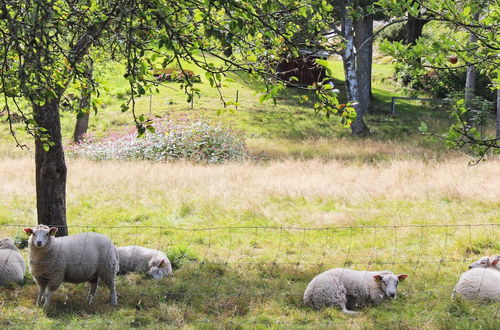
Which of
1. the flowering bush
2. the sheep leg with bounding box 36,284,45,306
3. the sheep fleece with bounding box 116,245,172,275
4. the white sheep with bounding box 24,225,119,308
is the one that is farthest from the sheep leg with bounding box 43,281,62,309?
the flowering bush

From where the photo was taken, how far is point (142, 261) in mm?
11016

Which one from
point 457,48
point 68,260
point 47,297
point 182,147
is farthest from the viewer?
point 182,147

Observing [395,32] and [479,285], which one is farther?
[395,32]

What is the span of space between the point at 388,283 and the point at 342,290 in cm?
82

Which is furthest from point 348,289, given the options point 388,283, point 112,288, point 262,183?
point 262,183

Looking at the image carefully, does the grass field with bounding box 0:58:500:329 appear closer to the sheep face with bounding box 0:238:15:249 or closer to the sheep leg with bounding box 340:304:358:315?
the sheep leg with bounding box 340:304:358:315

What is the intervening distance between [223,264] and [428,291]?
383 cm

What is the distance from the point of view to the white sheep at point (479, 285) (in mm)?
9242

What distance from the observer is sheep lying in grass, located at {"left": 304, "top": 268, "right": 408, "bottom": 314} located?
9125 mm

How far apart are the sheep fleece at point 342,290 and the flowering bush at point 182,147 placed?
1367 centimetres

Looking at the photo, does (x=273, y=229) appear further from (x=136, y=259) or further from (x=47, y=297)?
(x=47, y=297)

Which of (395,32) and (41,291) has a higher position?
(395,32)

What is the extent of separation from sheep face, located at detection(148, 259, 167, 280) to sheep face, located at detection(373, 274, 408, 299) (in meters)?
3.75

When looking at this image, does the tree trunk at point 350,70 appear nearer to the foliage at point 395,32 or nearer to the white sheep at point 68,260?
the white sheep at point 68,260
